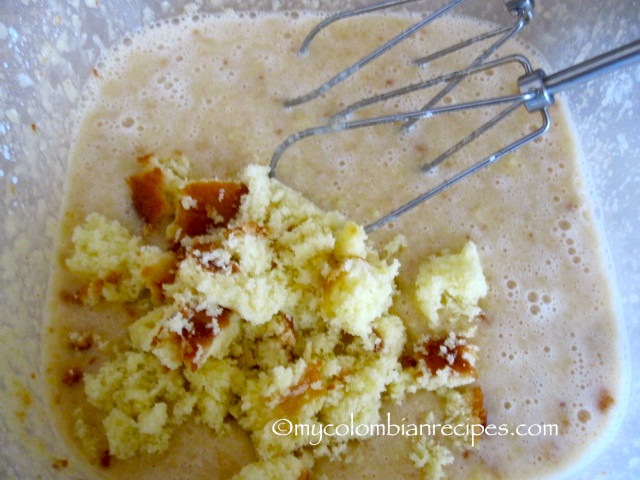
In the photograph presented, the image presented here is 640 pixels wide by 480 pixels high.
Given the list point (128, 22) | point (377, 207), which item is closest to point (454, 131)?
point (377, 207)

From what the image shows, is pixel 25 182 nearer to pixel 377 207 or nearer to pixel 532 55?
pixel 377 207

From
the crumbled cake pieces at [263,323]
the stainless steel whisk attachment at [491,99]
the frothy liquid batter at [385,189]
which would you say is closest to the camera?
the stainless steel whisk attachment at [491,99]

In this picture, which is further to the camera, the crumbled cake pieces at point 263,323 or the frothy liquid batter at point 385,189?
the frothy liquid batter at point 385,189
